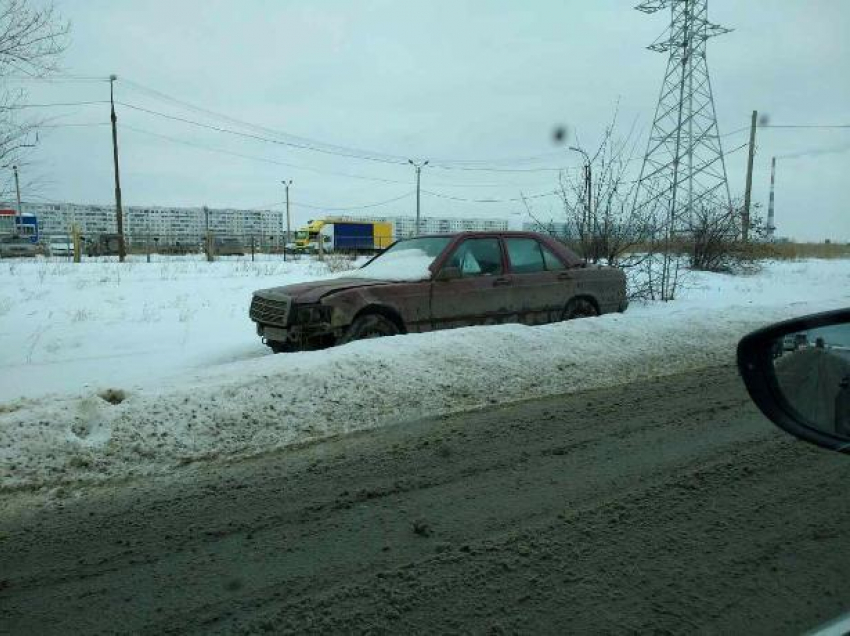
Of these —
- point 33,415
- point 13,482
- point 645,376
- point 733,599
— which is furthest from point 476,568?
point 645,376

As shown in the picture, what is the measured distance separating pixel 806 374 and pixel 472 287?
594cm

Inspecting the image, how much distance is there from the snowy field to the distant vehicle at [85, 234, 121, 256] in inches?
1058

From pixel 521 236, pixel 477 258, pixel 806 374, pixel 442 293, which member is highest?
pixel 521 236

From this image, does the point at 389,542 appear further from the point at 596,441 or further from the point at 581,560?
the point at 596,441

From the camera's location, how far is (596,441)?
4.75 m

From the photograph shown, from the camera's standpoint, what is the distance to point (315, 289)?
7.27m

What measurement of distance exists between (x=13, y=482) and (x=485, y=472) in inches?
114

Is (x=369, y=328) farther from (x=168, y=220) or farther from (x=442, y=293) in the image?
(x=168, y=220)

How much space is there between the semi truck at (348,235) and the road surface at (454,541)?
4609 cm

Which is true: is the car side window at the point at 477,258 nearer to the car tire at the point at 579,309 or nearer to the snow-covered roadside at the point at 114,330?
the car tire at the point at 579,309

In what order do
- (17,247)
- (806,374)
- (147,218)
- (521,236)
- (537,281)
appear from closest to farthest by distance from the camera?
1. (806,374)
2. (537,281)
3. (521,236)
4. (17,247)
5. (147,218)

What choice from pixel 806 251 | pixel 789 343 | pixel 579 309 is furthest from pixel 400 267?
pixel 806 251

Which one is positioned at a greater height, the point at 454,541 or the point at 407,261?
the point at 407,261

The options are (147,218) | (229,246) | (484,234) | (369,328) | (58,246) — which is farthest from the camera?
(147,218)
